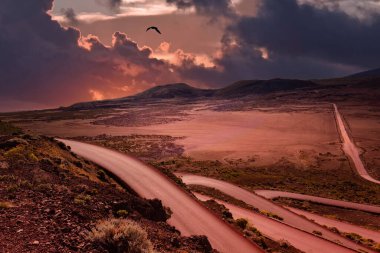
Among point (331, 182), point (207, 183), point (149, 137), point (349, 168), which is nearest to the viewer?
point (207, 183)

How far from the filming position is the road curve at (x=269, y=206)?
111ft

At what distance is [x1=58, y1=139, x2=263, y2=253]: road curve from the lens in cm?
2367

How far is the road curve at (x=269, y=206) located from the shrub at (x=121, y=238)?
24809 millimetres

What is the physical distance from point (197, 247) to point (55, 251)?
7.14 m

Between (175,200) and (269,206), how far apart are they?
18137mm

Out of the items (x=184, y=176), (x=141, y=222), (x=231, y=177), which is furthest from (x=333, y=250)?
(x=231, y=177)

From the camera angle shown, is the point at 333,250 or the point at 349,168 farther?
the point at 349,168

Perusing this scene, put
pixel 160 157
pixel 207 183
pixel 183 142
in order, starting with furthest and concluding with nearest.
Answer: pixel 183 142 < pixel 160 157 < pixel 207 183

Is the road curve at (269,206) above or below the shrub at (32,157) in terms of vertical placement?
below

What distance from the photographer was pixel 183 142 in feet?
378

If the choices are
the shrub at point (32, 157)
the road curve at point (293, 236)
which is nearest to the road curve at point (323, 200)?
the road curve at point (293, 236)

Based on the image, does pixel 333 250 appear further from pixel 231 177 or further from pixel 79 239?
pixel 231 177

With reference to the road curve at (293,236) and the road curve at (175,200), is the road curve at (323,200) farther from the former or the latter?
the road curve at (175,200)

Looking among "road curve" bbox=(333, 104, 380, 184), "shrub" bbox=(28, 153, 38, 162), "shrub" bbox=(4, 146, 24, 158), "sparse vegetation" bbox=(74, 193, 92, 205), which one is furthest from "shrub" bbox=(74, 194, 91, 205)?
"road curve" bbox=(333, 104, 380, 184)
